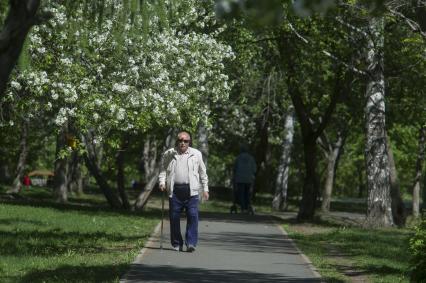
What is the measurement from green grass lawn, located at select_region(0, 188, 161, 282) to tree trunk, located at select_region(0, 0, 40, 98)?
4.34 metres

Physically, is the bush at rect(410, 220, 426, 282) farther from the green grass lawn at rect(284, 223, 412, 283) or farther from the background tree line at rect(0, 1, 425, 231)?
the background tree line at rect(0, 1, 425, 231)

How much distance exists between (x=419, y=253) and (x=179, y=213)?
599cm

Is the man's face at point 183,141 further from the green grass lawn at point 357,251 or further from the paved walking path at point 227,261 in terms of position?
the green grass lawn at point 357,251

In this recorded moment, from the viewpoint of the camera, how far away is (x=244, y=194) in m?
29.1

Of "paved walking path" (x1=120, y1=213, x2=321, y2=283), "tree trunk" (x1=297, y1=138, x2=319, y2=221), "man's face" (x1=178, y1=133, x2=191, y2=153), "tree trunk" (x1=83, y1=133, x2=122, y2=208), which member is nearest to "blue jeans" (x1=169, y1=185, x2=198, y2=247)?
"paved walking path" (x1=120, y1=213, x2=321, y2=283)

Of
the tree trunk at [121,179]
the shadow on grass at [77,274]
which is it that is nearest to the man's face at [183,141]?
the shadow on grass at [77,274]

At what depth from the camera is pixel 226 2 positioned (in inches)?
351

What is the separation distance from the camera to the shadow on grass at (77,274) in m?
11.8

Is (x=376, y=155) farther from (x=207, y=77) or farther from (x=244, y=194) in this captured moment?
(x=244, y=194)

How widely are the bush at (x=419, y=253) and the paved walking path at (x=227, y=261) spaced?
68.7 inches

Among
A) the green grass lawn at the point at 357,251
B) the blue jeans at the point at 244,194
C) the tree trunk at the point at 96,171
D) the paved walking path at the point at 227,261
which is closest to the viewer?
the paved walking path at the point at 227,261

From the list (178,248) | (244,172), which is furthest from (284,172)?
(178,248)

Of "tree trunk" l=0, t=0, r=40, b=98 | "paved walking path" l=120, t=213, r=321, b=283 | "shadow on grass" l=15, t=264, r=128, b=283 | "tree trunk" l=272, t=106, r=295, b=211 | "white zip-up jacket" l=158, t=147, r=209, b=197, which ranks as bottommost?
"shadow on grass" l=15, t=264, r=128, b=283

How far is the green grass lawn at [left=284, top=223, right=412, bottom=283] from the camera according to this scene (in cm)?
1446
